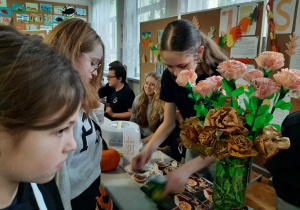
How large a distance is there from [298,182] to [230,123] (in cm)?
63

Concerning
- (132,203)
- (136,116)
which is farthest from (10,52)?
(136,116)

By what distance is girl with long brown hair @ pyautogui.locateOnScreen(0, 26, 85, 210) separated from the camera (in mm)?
408

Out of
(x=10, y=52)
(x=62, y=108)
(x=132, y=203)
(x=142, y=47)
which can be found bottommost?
(x=132, y=203)

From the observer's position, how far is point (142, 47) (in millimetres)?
3412

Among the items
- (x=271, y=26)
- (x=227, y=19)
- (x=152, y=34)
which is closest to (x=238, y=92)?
(x=271, y=26)

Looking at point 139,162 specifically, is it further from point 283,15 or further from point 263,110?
point 283,15

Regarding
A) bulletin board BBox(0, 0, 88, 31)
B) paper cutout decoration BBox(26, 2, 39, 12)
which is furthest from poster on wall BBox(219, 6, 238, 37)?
paper cutout decoration BBox(26, 2, 39, 12)

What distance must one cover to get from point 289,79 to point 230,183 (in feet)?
1.17

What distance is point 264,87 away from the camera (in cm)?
58

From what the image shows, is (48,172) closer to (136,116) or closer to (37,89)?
(37,89)

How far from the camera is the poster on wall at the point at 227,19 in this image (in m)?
1.91

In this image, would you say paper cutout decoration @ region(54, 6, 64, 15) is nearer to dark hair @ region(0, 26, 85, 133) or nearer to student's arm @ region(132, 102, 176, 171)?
student's arm @ region(132, 102, 176, 171)

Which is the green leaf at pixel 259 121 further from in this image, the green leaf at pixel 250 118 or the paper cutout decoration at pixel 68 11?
the paper cutout decoration at pixel 68 11

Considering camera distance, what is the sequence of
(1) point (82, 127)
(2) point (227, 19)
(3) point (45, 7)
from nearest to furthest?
(1) point (82, 127), (2) point (227, 19), (3) point (45, 7)
